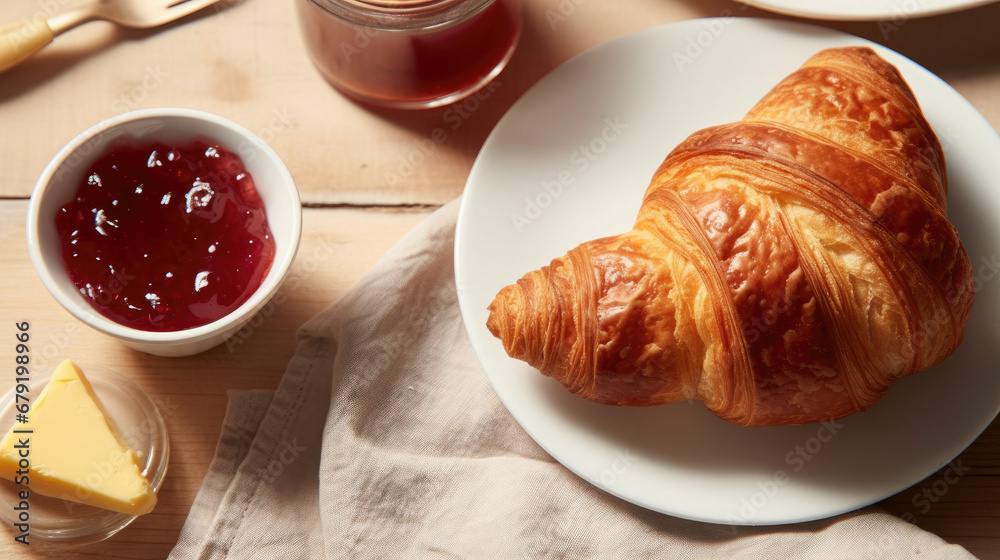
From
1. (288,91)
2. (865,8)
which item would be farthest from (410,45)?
(865,8)

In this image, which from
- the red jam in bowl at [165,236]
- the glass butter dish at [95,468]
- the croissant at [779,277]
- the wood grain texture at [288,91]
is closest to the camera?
the croissant at [779,277]

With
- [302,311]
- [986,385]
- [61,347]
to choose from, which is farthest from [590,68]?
[61,347]

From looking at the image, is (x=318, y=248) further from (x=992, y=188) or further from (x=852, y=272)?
(x=992, y=188)

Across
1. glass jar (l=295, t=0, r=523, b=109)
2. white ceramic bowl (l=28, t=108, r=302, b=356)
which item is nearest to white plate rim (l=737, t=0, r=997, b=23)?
glass jar (l=295, t=0, r=523, b=109)

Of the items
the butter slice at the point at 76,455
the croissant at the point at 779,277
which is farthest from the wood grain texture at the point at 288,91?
the butter slice at the point at 76,455

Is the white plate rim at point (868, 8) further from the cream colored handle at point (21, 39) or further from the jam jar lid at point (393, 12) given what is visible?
the cream colored handle at point (21, 39)

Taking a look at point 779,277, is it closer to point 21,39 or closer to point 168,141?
point 168,141
